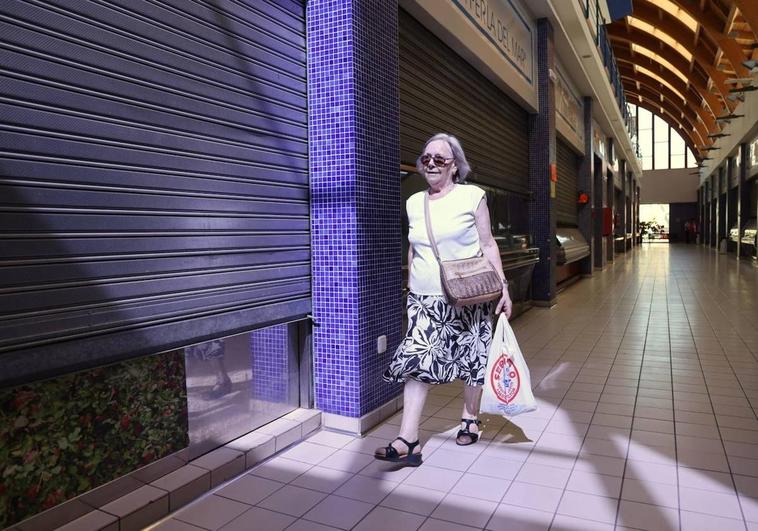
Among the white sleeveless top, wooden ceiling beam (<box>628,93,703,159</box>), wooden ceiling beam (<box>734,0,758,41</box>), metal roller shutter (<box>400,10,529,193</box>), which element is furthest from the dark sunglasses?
wooden ceiling beam (<box>628,93,703,159</box>)

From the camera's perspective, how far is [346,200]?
10.3 ft

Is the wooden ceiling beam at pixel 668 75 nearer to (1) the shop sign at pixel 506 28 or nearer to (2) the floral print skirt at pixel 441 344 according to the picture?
(1) the shop sign at pixel 506 28

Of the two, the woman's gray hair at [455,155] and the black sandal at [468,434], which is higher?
the woman's gray hair at [455,155]

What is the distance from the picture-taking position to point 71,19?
1.97m

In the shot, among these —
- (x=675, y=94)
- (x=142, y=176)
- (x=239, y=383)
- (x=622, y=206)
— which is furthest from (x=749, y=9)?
(x=675, y=94)

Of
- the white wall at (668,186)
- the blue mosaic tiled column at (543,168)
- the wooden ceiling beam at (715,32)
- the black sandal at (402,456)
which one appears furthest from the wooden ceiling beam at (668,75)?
the black sandal at (402,456)

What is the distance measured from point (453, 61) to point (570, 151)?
7547 mm

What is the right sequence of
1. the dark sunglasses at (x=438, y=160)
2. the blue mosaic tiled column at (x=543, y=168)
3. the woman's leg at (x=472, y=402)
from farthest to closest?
the blue mosaic tiled column at (x=543, y=168) < the woman's leg at (x=472, y=402) < the dark sunglasses at (x=438, y=160)

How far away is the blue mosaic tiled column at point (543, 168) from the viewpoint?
8.12m

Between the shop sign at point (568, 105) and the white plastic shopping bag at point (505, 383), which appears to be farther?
the shop sign at point (568, 105)

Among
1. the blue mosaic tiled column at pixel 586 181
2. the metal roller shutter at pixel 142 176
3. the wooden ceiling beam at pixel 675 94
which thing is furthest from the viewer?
the wooden ceiling beam at pixel 675 94

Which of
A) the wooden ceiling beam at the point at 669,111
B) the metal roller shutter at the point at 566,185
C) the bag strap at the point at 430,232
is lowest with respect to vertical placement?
the bag strap at the point at 430,232

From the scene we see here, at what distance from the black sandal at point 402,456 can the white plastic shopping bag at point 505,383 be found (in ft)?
1.26

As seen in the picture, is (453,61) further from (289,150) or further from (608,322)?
(608,322)
